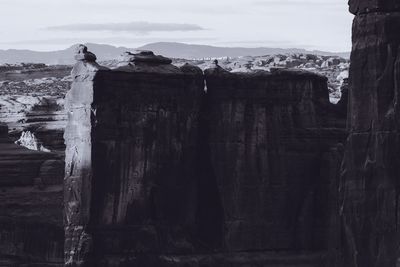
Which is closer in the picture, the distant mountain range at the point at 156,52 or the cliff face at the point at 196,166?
the cliff face at the point at 196,166

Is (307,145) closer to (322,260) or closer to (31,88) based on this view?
(322,260)

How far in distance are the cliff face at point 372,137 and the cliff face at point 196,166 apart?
5.64m

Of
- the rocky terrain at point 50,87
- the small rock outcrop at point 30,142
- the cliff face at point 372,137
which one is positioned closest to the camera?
the cliff face at point 372,137

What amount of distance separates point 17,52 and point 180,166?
326 ft

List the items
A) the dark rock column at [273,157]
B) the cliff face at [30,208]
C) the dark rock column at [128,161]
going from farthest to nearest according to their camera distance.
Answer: the cliff face at [30,208], the dark rock column at [273,157], the dark rock column at [128,161]

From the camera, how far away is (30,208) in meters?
50.6

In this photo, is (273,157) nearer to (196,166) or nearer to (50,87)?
(196,166)

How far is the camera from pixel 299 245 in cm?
4684

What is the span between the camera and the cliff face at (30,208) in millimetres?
49625

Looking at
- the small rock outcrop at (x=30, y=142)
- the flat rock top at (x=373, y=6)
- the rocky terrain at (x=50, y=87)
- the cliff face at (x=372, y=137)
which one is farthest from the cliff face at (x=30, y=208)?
the flat rock top at (x=373, y=6)

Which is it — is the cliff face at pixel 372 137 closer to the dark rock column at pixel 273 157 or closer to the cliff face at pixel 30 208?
the dark rock column at pixel 273 157

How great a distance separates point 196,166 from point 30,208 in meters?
6.29

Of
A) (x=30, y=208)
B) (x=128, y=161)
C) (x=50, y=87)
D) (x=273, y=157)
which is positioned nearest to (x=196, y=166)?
(x=273, y=157)

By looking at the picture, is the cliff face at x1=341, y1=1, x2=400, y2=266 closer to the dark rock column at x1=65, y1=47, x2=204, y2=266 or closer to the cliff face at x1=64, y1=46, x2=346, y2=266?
the cliff face at x1=64, y1=46, x2=346, y2=266
